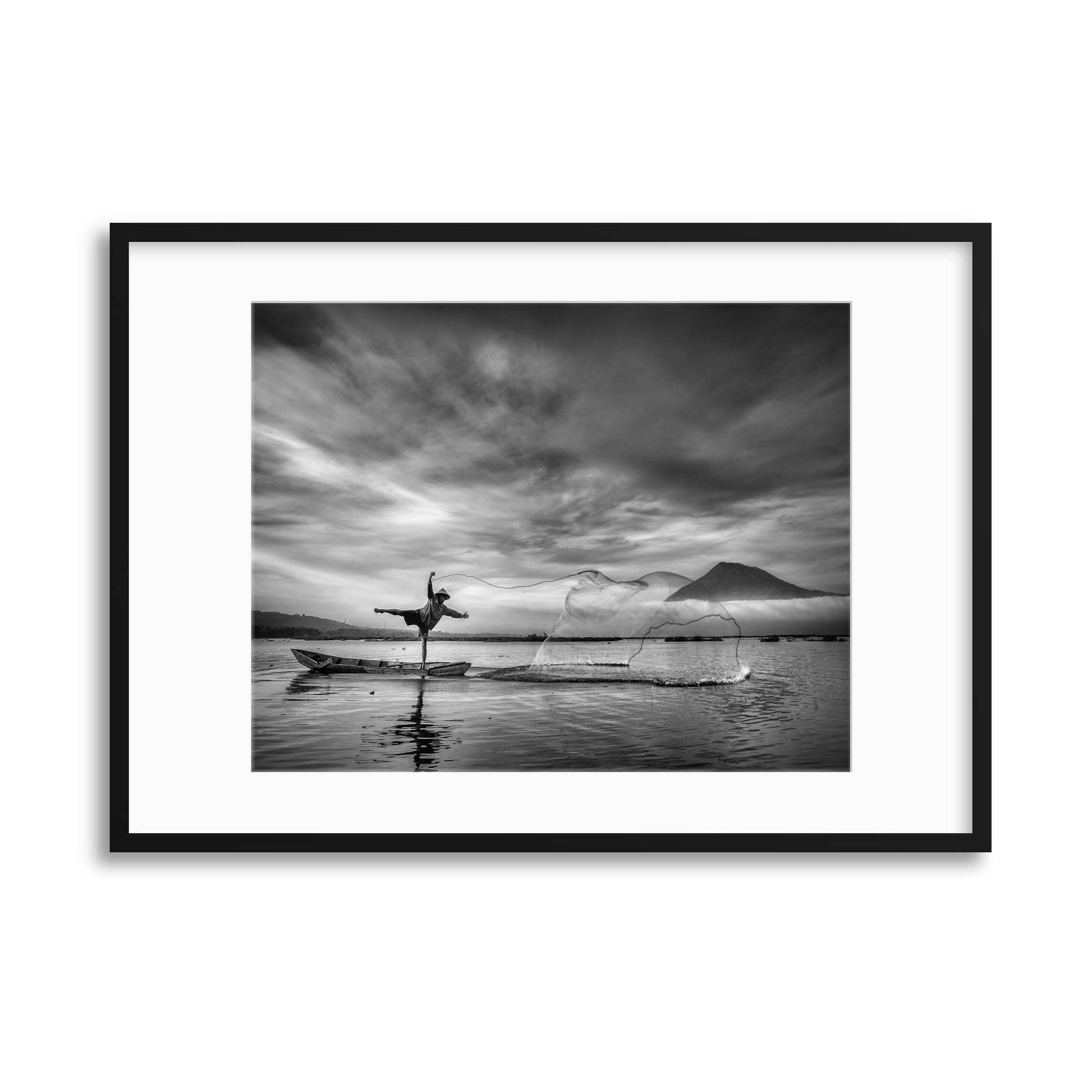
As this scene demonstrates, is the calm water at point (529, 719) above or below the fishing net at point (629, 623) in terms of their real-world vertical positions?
below

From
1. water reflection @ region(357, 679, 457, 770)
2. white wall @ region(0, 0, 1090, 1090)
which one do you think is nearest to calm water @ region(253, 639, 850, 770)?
water reflection @ region(357, 679, 457, 770)

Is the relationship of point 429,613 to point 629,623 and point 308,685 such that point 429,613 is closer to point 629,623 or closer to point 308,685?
point 308,685

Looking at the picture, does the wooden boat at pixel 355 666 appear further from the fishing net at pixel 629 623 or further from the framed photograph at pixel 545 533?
the fishing net at pixel 629 623

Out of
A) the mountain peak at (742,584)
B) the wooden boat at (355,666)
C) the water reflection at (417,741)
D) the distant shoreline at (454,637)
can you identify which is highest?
the mountain peak at (742,584)

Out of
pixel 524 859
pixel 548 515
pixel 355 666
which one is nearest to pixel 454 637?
pixel 355 666

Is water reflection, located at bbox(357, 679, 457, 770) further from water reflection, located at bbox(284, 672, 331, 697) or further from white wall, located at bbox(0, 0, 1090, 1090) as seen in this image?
white wall, located at bbox(0, 0, 1090, 1090)

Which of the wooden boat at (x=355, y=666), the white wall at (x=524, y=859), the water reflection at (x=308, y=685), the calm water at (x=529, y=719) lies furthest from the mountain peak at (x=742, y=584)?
the water reflection at (x=308, y=685)
